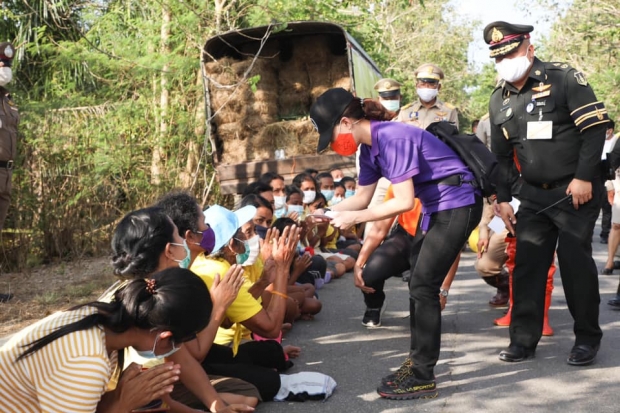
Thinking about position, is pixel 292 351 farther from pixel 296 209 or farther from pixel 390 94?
pixel 390 94

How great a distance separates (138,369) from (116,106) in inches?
347

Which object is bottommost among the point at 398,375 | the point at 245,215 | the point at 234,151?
the point at 398,375

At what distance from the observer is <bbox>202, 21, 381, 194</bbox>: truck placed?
38.6 ft

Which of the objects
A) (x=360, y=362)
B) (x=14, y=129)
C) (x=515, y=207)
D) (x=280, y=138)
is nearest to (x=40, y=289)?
(x=14, y=129)

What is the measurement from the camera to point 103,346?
2898 mm

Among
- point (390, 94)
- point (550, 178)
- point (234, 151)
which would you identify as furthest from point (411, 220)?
point (234, 151)

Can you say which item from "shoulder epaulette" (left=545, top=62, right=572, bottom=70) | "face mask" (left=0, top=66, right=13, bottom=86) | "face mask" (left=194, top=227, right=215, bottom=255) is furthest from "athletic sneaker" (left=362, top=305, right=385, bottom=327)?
"face mask" (left=0, top=66, right=13, bottom=86)

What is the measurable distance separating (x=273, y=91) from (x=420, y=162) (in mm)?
9566

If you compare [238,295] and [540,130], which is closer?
[238,295]

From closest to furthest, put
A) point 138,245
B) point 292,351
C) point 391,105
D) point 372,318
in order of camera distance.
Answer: point 138,245
point 292,351
point 372,318
point 391,105

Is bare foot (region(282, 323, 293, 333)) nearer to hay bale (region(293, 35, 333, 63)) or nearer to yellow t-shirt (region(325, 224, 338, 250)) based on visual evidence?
yellow t-shirt (region(325, 224, 338, 250))

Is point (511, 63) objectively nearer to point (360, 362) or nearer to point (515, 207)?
point (515, 207)

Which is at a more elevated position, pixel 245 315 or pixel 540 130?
pixel 540 130

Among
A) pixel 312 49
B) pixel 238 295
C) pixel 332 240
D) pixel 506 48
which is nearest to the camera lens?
pixel 238 295
